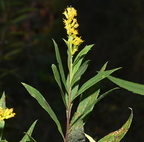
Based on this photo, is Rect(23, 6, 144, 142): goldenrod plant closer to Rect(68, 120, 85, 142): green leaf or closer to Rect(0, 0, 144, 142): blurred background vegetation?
Rect(68, 120, 85, 142): green leaf

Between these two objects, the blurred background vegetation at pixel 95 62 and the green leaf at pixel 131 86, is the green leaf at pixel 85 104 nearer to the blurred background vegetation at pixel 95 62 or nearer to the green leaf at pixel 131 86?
the green leaf at pixel 131 86

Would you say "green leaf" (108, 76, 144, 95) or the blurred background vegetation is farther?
the blurred background vegetation

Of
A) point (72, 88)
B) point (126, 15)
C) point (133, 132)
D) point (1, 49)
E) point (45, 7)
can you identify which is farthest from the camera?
point (45, 7)

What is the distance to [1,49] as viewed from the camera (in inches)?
108

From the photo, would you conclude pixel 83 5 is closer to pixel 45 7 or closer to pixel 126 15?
pixel 126 15

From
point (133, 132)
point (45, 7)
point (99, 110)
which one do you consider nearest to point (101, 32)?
point (99, 110)

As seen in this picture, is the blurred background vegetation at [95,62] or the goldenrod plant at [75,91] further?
the blurred background vegetation at [95,62]

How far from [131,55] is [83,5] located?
1.26 m

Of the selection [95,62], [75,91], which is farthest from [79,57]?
[95,62]

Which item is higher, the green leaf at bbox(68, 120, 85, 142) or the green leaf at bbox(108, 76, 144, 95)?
the green leaf at bbox(108, 76, 144, 95)

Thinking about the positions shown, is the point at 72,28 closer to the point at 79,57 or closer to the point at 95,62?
the point at 79,57

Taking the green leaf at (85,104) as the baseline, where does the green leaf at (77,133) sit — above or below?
below

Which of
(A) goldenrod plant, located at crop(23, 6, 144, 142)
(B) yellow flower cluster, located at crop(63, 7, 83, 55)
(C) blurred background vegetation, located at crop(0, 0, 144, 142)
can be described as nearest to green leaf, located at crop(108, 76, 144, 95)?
(A) goldenrod plant, located at crop(23, 6, 144, 142)

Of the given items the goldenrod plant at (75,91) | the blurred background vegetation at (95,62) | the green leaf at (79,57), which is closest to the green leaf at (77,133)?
the goldenrod plant at (75,91)
